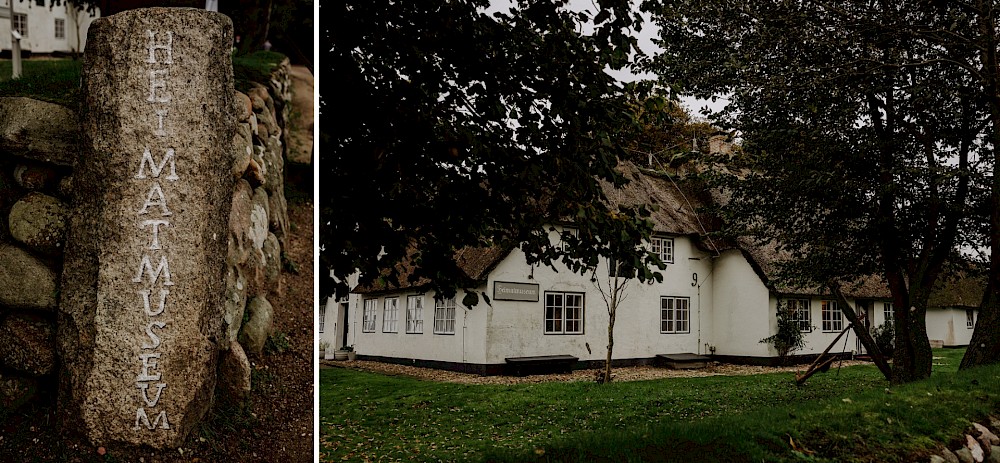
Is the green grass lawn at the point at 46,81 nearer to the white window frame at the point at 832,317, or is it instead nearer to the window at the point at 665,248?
the window at the point at 665,248

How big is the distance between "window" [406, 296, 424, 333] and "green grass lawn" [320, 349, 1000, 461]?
1.13ft

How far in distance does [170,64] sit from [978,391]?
6.61 meters

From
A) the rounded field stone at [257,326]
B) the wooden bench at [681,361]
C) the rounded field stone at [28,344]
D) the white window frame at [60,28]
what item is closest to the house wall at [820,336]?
the wooden bench at [681,361]

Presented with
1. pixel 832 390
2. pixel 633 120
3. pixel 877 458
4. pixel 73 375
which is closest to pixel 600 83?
pixel 633 120

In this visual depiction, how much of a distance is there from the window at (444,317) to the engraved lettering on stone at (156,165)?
87.7 inches

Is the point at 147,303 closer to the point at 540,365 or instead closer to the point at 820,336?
the point at 540,365

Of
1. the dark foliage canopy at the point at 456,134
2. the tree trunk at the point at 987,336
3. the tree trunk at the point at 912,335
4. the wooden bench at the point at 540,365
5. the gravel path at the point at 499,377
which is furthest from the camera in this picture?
the tree trunk at the point at 987,336

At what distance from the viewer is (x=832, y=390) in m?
5.71

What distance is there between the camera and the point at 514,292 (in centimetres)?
449

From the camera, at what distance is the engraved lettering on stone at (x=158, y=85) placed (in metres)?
2.22

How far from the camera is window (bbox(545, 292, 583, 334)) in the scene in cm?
459

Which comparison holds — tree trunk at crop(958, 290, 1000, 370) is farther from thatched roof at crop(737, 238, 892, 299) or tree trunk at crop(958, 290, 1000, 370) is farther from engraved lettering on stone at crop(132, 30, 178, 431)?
engraved lettering on stone at crop(132, 30, 178, 431)

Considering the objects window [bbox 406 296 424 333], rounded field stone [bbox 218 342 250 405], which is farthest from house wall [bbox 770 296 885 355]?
rounded field stone [bbox 218 342 250 405]

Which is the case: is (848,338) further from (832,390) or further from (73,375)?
(73,375)
